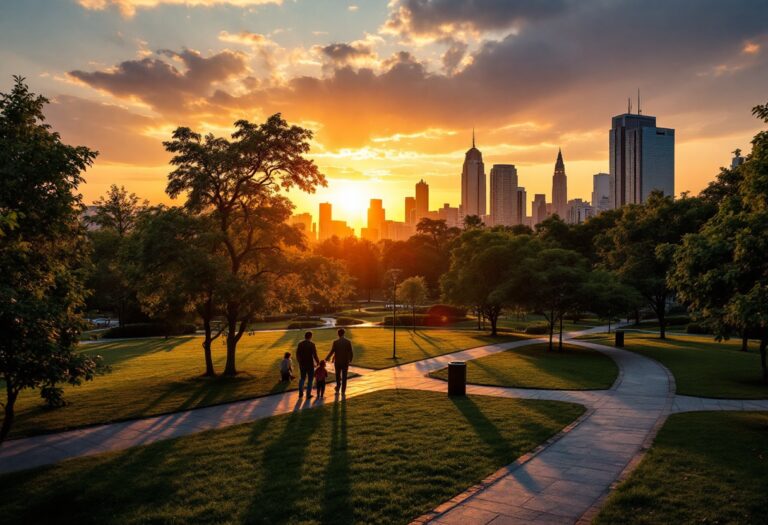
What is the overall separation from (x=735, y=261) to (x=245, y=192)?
17615mm

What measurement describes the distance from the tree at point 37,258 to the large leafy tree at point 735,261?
45.3 ft

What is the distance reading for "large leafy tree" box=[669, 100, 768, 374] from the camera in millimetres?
10961

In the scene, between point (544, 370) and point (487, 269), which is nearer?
point (544, 370)

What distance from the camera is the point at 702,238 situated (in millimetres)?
13305

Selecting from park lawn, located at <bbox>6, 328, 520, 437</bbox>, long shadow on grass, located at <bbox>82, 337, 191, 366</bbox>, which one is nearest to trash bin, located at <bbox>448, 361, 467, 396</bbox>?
park lawn, located at <bbox>6, 328, 520, 437</bbox>

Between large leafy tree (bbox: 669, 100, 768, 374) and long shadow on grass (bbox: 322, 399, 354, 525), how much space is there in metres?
9.02

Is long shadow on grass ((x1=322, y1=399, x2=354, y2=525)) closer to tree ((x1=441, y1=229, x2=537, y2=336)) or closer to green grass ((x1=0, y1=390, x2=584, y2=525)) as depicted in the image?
green grass ((x1=0, y1=390, x2=584, y2=525))

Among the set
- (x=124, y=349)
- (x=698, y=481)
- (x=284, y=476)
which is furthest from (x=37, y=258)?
(x=124, y=349)

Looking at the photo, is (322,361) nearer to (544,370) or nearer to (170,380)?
(170,380)

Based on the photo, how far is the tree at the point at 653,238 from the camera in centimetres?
3719

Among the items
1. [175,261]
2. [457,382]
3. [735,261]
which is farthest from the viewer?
[175,261]

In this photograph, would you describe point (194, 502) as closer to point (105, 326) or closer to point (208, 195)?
point (208, 195)

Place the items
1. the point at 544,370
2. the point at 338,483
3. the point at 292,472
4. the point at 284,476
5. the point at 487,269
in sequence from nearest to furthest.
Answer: the point at 338,483
the point at 284,476
the point at 292,472
the point at 544,370
the point at 487,269

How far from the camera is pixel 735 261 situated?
38.9 feet
